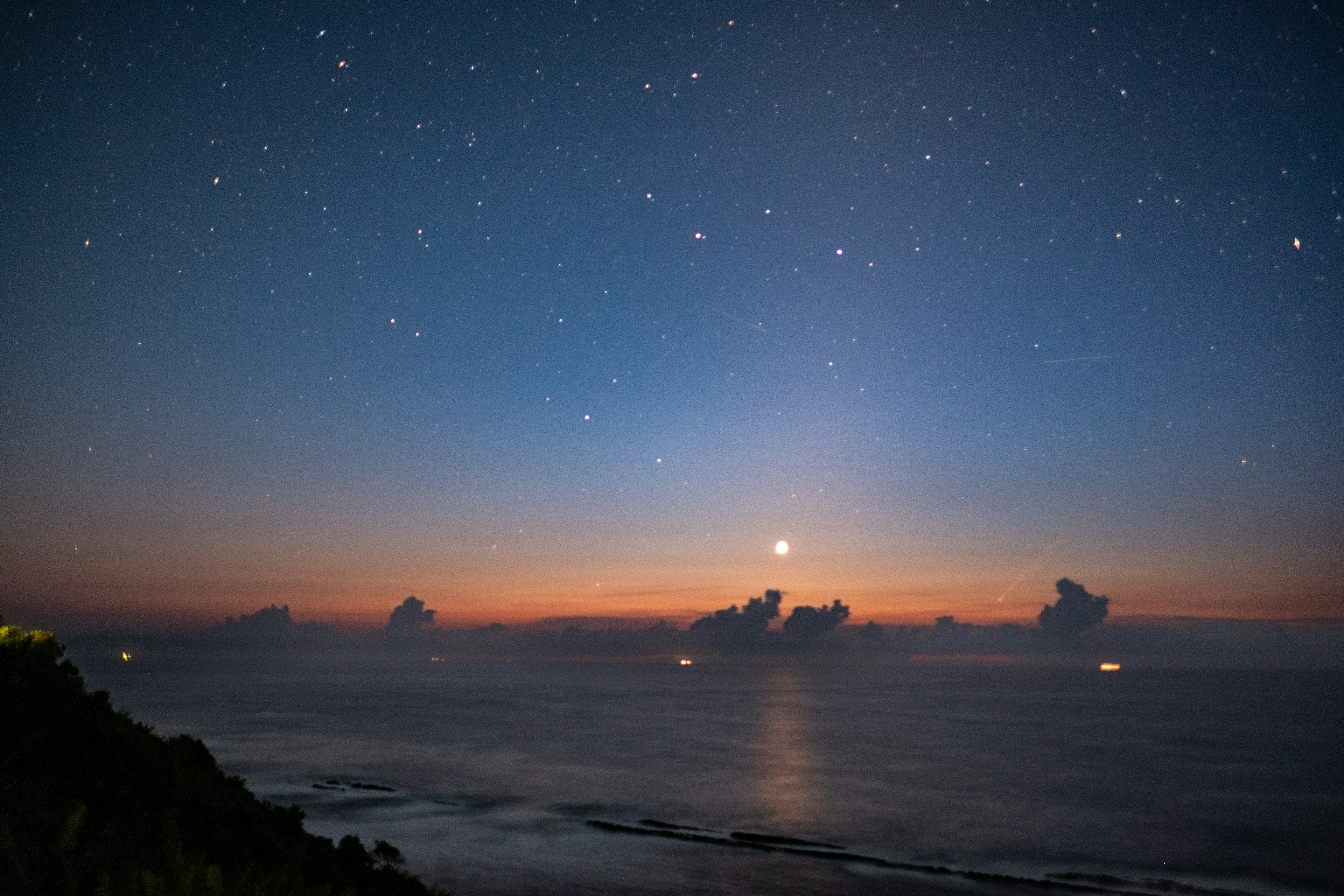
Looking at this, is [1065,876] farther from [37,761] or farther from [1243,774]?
[1243,774]

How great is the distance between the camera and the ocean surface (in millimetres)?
30109

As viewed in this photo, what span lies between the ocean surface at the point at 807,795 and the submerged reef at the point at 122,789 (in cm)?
1000

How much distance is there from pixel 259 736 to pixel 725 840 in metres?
55.6

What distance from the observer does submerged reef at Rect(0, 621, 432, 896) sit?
11508mm

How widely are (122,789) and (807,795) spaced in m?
41.0

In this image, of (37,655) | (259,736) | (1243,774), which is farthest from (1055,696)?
(37,655)

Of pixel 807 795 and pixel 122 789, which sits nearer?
pixel 122 789

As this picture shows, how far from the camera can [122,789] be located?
13664 mm

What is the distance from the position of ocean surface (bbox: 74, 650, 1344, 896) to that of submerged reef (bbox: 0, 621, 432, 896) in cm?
1000

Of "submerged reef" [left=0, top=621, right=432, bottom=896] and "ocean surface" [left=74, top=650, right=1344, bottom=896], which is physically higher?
"submerged reef" [left=0, top=621, right=432, bottom=896]

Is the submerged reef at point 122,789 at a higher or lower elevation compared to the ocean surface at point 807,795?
higher

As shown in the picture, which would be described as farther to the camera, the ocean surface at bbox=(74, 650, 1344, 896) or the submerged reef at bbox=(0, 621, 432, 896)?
the ocean surface at bbox=(74, 650, 1344, 896)

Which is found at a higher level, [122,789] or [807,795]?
[122,789]

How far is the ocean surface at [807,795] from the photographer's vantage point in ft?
98.8
